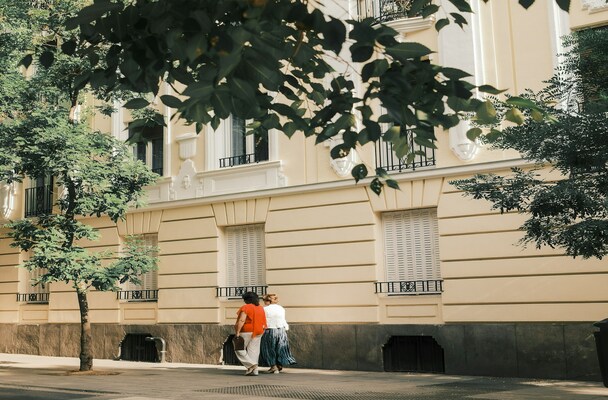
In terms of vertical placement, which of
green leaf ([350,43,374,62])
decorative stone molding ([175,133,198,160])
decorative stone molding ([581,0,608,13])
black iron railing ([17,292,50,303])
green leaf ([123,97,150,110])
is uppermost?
decorative stone molding ([581,0,608,13])

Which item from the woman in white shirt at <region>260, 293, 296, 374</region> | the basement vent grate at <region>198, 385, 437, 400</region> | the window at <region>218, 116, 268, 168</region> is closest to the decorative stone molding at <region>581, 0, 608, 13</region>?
the window at <region>218, 116, 268, 168</region>

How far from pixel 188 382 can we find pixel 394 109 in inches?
397

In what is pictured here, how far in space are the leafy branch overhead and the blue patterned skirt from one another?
31.9 feet

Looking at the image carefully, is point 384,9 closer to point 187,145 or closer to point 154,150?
point 187,145

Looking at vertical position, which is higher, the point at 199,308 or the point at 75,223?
the point at 75,223

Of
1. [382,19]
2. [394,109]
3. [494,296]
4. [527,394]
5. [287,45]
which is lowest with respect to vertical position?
[527,394]

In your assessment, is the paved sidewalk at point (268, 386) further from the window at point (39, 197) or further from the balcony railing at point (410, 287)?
the window at point (39, 197)

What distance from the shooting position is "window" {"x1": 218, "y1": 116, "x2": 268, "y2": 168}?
745 inches

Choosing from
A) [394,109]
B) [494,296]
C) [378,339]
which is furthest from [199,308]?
[394,109]

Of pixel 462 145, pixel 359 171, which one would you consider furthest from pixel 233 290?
pixel 359 171

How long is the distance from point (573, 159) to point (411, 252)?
6.19m

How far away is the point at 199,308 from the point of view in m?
19.2

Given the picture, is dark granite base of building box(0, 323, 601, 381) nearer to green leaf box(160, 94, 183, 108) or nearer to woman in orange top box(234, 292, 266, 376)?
woman in orange top box(234, 292, 266, 376)

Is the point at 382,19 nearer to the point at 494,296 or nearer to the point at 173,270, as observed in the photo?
the point at 494,296
